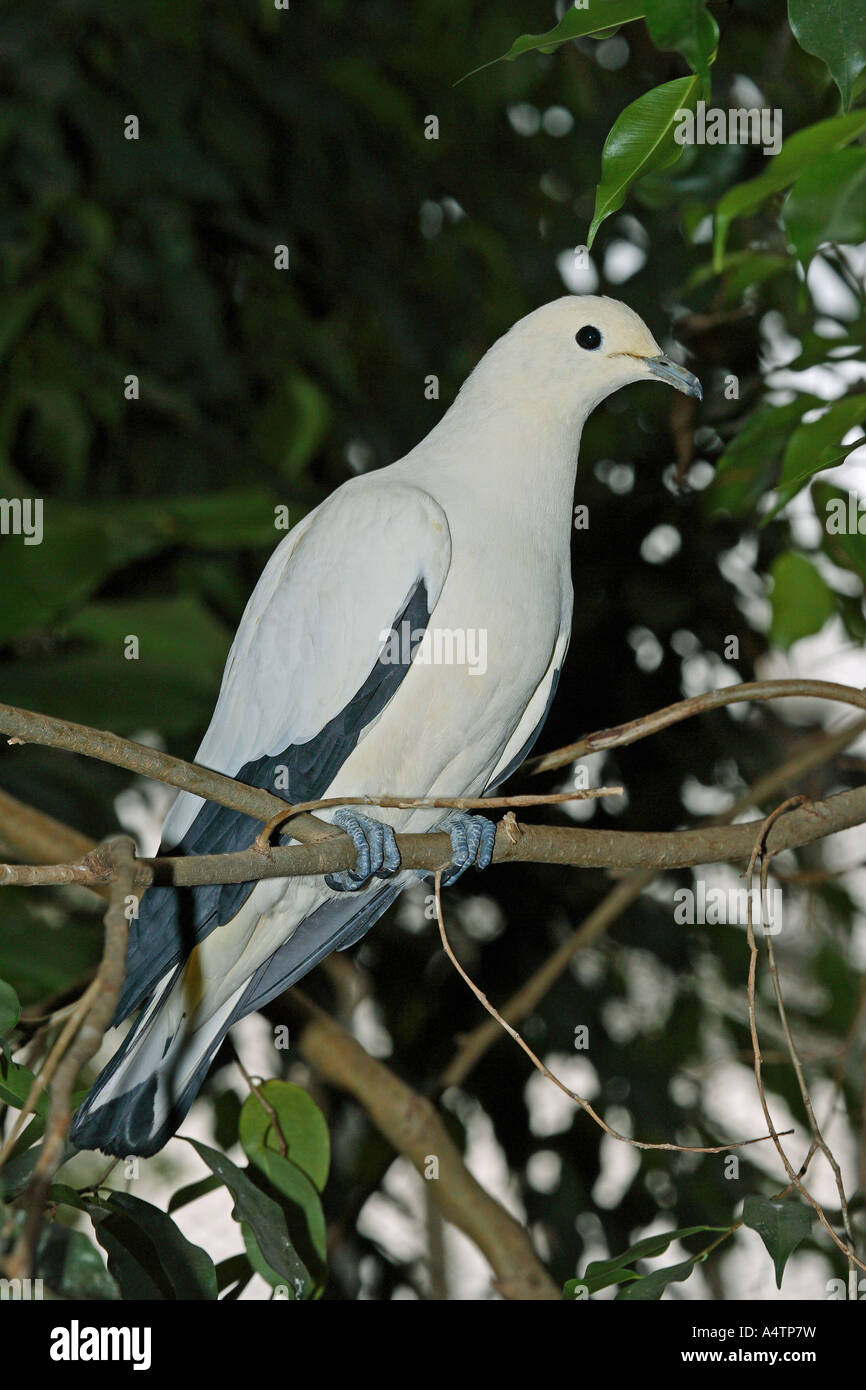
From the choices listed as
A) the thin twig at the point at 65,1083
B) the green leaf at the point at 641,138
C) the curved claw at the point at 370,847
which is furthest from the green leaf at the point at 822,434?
the thin twig at the point at 65,1083

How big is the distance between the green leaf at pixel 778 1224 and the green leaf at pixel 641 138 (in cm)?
72

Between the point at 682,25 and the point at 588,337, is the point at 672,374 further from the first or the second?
the point at 682,25

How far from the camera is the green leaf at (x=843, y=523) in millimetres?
1173

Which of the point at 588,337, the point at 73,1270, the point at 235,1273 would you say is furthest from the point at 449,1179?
the point at 588,337

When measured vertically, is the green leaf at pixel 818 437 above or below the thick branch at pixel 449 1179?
above

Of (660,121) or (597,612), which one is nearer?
(660,121)

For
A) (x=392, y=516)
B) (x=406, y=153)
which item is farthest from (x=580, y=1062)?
(x=406, y=153)

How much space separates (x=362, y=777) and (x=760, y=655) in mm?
1077

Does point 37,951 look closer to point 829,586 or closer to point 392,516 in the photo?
point 392,516

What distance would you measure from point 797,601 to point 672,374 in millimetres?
634

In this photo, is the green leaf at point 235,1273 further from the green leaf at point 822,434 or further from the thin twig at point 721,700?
the green leaf at point 822,434

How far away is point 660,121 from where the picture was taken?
80 cm

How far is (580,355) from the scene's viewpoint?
1.24 meters

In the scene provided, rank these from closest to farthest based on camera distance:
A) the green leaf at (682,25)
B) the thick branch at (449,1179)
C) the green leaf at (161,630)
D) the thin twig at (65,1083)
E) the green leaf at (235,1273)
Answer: the thin twig at (65,1083)
the green leaf at (682,25)
the green leaf at (235,1273)
the thick branch at (449,1179)
the green leaf at (161,630)
